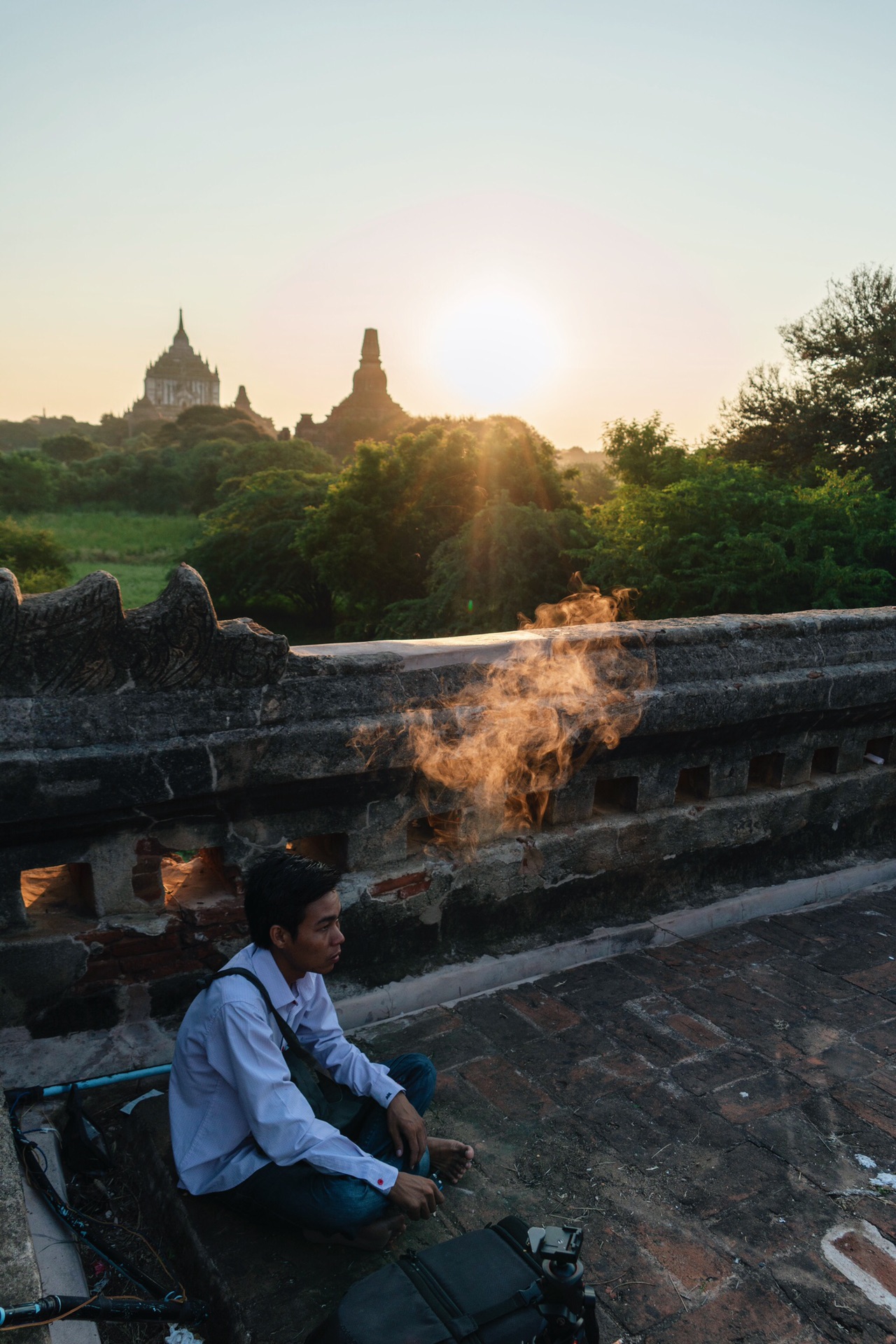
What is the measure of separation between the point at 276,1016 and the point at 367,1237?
1.61 ft

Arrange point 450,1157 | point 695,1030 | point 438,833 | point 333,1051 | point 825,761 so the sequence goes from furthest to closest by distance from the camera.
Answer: point 825,761, point 438,833, point 695,1030, point 333,1051, point 450,1157

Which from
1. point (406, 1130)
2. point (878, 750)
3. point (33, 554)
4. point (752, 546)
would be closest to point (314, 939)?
point (406, 1130)

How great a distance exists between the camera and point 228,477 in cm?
4444

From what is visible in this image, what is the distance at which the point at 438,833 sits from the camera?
3.18m

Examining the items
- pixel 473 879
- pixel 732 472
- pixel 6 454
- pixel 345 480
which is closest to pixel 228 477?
pixel 6 454

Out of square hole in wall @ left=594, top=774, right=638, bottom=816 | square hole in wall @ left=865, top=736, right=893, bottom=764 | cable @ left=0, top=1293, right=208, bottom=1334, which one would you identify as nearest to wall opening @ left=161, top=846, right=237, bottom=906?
cable @ left=0, top=1293, right=208, bottom=1334

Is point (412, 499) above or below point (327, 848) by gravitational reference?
above

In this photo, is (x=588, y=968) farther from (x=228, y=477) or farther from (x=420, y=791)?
(x=228, y=477)

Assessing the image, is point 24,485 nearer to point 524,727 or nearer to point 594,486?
point 594,486

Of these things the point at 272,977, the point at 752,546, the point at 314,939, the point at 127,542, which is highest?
the point at 752,546

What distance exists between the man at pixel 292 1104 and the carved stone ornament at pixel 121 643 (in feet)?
Result: 1.77

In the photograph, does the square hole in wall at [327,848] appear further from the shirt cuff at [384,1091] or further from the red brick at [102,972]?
the shirt cuff at [384,1091]

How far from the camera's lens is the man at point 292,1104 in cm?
203

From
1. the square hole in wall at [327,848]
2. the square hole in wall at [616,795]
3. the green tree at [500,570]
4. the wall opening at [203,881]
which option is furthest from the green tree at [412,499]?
the wall opening at [203,881]
